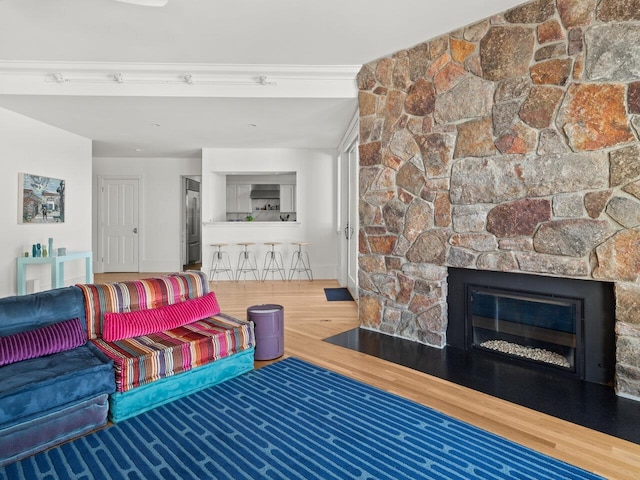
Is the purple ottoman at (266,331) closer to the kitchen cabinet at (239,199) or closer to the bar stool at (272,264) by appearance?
the bar stool at (272,264)

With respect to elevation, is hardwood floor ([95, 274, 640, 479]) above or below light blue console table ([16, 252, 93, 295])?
below

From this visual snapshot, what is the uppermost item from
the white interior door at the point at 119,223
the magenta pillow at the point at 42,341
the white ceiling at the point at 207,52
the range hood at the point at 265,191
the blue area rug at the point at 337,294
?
the white ceiling at the point at 207,52

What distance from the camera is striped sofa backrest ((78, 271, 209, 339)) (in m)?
2.49

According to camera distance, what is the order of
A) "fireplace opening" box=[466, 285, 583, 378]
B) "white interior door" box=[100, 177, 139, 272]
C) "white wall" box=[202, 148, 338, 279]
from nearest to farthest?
"fireplace opening" box=[466, 285, 583, 378] < "white wall" box=[202, 148, 338, 279] < "white interior door" box=[100, 177, 139, 272]

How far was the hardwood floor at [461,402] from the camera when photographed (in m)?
1.77

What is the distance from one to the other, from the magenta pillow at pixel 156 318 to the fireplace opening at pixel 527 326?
89.7 inches

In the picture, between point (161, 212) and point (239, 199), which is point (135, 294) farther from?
point (239, 199)

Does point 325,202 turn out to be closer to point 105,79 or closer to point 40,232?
point 105,79

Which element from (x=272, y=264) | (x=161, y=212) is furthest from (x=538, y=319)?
(x=161, y=212)

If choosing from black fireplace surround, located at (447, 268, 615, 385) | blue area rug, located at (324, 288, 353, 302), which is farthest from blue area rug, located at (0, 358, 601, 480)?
blue area rug, located at (324, 288, 353, 302)

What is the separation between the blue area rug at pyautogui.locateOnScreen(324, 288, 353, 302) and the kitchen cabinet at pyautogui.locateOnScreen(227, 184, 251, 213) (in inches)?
150

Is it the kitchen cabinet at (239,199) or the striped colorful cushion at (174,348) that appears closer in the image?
the striped colorful cushion at (174,348)

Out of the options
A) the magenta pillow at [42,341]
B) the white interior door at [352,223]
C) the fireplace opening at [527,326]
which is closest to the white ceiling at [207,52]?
the white interior door at [352,223]

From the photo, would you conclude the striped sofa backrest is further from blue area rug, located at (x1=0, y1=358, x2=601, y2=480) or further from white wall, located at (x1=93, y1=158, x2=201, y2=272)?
white wall, located at (x1=93, y1=158, x2=201, y2=272)
